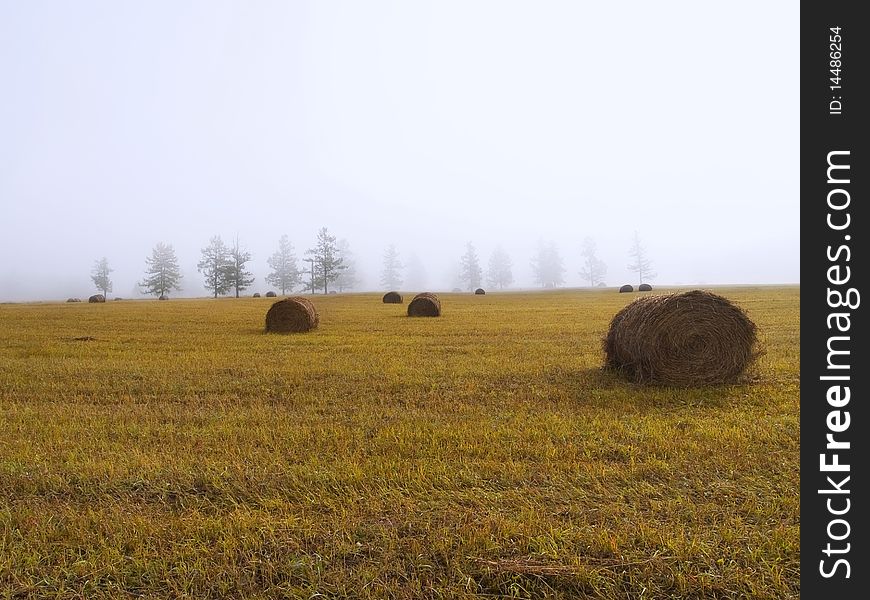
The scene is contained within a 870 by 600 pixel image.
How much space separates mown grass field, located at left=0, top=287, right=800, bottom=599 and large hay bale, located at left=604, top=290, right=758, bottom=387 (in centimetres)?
47

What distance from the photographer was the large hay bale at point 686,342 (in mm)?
7875

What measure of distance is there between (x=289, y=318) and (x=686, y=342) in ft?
43.5

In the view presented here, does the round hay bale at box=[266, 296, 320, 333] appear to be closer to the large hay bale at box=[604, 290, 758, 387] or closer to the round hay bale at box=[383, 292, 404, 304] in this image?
the large hay bale at box=[604, 290, 758, 387]

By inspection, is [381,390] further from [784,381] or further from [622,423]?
Result: [784,381]

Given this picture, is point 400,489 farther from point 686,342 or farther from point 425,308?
point 425,308

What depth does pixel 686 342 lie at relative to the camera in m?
8.02

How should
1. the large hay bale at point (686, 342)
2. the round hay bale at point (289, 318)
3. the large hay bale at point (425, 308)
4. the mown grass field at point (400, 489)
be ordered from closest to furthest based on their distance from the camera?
the mown grass field at point (400, 489) → the large hay bale at point (686, 342) → the round hay bale at point (289, 318) → the large hay bale at point (425, 308)

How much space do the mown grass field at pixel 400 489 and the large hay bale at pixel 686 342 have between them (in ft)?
1.54

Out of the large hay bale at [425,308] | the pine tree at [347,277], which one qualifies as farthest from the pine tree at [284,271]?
the large hay bale at [425,308]

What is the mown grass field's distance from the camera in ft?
9.37
